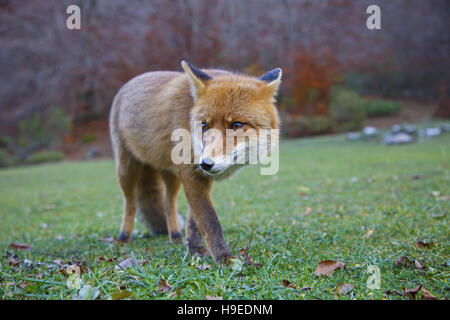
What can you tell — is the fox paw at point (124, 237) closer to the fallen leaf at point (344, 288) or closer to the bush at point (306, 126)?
the fallen leaf at point (344, 288)

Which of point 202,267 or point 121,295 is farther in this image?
point 202,267

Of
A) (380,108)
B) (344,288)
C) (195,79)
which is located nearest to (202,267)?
(344,288)

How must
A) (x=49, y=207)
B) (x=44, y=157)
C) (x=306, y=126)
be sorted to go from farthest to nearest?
(x=44, y=157), (x=306, y=126), (x=49, y=207)

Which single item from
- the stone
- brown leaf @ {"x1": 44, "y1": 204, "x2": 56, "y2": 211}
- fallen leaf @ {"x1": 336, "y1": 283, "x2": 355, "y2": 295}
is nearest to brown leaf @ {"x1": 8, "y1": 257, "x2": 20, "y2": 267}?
fallen leaf @ {"x1": 336, "y1": 283, "x2": 355, "y2": 295}

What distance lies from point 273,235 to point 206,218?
129 cm

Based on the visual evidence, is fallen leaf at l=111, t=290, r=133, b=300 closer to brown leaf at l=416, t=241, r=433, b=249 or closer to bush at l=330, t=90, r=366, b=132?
brown leaf at l=416, t=241, r=433, b=249

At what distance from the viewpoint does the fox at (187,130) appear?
3207 mm

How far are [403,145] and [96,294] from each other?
1618cm

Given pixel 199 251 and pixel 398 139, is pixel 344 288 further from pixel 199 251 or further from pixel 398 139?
pixel 398 139

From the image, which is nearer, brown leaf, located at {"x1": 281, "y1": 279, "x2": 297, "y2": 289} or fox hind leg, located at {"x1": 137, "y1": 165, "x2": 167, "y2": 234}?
brown leaf, located at {"x1": 281, "y1": 279, "x2": 297, "y2": 289}

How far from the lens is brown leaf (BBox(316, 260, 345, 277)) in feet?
→ 8.89

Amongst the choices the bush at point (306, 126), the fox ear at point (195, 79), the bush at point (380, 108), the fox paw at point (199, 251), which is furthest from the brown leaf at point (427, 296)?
the bush at point (380, 108)

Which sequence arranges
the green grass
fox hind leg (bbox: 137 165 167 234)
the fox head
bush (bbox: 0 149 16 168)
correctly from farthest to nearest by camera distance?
bush (bbox: 0 149 16 168), fox hind leg (bbox: 137 165 167 234), the fox head, the green grass

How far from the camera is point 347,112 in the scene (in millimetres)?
22438
